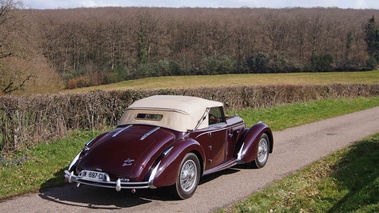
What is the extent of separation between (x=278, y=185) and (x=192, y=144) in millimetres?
1784

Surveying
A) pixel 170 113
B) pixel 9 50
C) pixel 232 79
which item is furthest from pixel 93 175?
pixel 232 79

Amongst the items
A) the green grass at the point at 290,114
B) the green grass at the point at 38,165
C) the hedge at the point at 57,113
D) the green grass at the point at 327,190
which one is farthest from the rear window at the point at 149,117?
the green grass at the point at 290,114

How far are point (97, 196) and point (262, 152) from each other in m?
3.87

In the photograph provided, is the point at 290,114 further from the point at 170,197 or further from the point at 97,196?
the point at 97,196

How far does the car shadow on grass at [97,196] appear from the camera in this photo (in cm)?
645

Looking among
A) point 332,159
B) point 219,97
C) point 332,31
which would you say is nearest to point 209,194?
point 332,159

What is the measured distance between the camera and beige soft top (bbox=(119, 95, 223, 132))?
7.26m

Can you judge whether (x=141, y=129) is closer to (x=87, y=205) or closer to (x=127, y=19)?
(x=87, y=205)

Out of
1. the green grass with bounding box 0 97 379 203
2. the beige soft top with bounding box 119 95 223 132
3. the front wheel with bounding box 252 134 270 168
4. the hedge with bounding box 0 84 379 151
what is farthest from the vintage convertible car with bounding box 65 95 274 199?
the hedge with bounding box 0 84 379 151

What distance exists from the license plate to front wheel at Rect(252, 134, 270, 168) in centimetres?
364

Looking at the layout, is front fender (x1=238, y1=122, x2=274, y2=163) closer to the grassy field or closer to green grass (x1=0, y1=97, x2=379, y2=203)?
green grass (x1=0, y1=97, x2=379, y2=203)

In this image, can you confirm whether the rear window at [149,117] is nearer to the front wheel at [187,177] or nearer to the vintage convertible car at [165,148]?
the vintage convertible car at [165,148]

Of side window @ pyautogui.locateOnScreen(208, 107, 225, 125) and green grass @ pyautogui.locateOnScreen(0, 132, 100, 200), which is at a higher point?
side window @ pyautogui.locateOnScreen(208, 107, 225, 125)

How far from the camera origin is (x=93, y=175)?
20.9 ft
